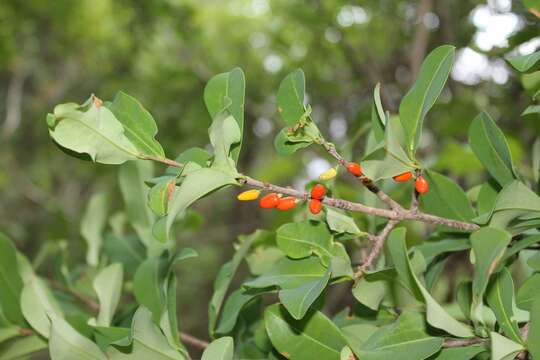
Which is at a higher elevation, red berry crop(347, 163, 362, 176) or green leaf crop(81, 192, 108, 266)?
red berry crop(347, 163, 362, 176)

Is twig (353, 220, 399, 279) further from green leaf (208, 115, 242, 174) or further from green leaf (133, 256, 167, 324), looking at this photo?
green leaf (133, 256, 167, 324)

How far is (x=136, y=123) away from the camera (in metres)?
0.56

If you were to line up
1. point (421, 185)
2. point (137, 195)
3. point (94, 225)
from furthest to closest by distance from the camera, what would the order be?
point (94, 225) < point (137, 195) < point (421, 185)

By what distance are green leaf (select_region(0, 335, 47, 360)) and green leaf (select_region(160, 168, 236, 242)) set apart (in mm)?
400

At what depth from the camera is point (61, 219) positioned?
3.93 feet

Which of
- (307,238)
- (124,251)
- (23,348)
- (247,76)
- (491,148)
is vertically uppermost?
(247,76)

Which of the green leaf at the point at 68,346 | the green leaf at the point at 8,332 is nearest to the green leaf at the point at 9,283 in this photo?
the green leaf at the point at 8,332

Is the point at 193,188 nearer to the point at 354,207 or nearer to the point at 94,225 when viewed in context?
the point at 354,207

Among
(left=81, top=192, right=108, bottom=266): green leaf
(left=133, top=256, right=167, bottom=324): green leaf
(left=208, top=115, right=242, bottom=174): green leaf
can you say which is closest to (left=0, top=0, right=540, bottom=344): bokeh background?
(left=81, top=192, right=108, bottom=266): green leaf

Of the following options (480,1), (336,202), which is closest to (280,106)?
(336,202)

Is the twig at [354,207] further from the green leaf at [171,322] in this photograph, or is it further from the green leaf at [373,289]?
the green leaf at [171,322]

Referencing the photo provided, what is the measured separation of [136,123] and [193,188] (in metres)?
0.11

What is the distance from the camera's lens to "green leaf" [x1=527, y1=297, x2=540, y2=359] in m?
0.48

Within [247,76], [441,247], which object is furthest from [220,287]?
[247,76]
